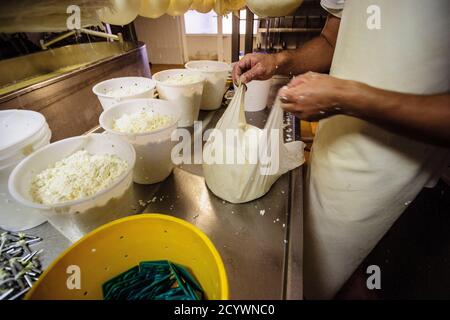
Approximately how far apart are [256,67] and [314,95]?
54 cm

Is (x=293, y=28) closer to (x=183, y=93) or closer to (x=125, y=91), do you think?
(x=183, y=93)

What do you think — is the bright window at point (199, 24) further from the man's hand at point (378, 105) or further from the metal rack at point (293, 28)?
the man's hand at point (378, 105)

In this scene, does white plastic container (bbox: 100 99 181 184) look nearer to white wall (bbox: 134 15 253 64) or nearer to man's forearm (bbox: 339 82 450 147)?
man's forearm (bbox: 339 82 450 147)

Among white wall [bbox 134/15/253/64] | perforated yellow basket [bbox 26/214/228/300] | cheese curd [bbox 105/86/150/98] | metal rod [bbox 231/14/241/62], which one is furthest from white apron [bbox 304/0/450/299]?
white wall [bbox 134/15/253/64]

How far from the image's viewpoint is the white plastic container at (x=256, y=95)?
4.52ft

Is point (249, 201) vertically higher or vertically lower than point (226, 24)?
lower

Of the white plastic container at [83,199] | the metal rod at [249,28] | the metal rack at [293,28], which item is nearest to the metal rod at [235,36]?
the metal rod at [249,28]

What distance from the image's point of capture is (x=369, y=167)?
748mm

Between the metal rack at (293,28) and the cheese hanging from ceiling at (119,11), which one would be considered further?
the metal rack at (293,28)

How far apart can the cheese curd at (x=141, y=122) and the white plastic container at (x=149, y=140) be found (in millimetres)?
27

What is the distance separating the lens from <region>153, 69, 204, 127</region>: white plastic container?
3.58 ft
